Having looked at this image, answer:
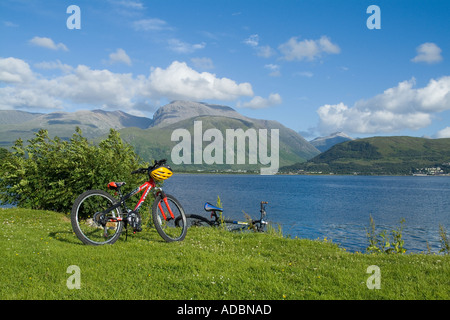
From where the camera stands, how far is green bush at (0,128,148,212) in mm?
19875

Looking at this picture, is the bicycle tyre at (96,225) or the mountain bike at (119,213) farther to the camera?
the mountain bike at (119,213)

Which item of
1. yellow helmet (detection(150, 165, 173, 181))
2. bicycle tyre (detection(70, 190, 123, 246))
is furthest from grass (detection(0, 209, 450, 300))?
yellow helmet (detection(150, 165, 173, 181))

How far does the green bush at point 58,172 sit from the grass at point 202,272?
8892 millimetres

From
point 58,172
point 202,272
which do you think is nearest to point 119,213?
point 202,272

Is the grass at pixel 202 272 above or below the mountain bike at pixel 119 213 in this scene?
below

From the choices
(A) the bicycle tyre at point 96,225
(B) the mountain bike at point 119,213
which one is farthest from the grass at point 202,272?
(B) the mountain bike at point 119,213

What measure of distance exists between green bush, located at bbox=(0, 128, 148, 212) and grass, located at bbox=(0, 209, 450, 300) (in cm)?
889

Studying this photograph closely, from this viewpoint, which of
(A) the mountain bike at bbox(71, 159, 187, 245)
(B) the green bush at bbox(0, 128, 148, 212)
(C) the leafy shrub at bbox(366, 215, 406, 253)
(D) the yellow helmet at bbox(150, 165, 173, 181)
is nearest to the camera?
(A) the mountain bike at bbox(71, 159, 187, 245)

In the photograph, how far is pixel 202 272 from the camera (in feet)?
24.8

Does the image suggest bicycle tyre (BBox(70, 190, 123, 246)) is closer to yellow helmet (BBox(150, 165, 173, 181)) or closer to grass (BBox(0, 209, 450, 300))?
grass (BBox(0, 209, 450, 300))

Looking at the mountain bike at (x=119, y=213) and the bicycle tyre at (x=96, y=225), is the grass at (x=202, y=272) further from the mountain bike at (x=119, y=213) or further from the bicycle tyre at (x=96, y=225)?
the mountain bike at (x=119, y=213)

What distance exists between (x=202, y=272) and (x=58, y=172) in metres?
16.7

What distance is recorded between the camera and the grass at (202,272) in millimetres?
6457
